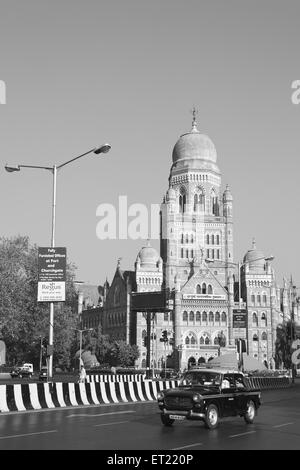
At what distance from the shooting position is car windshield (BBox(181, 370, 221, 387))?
20.0 metres

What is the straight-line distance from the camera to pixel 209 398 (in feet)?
61.7

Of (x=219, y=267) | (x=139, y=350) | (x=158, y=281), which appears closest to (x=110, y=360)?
(x=139, y=350)

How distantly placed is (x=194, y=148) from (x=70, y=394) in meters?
106

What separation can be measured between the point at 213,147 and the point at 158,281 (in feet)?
104

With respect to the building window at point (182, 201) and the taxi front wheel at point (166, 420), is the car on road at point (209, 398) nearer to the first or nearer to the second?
the taxi front wheel at point (166, 420)

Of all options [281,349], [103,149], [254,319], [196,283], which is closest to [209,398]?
[103,149]

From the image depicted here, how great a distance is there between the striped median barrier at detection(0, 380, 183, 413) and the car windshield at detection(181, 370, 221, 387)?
24.7 ft

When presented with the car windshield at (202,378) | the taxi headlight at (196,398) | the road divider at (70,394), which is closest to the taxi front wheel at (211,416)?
the taxi headlight at (196,398)

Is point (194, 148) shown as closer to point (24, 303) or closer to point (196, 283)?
point (196, 283)

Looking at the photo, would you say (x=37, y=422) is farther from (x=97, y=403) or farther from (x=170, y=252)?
(x=170, y=252)

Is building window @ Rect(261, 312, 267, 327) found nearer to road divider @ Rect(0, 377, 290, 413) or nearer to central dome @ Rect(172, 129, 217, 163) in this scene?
central dome @ Rect(172, 129, 217, 163)

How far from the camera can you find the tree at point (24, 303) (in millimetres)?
57031

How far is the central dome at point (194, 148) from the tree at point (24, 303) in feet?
216

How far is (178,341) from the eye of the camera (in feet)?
367
